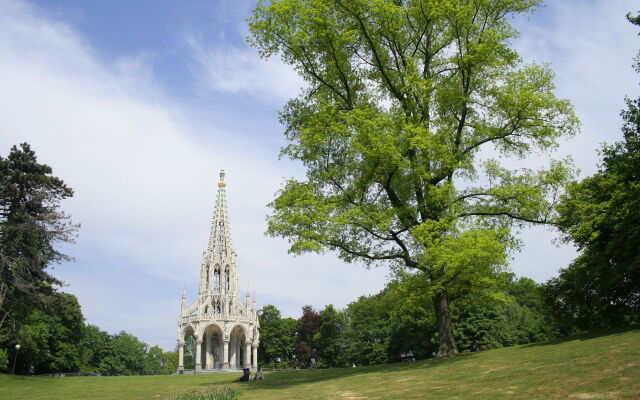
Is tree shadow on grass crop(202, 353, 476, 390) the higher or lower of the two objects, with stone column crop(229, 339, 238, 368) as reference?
lower

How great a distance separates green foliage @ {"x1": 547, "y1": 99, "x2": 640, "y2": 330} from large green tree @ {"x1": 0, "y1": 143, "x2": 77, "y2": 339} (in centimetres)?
2888

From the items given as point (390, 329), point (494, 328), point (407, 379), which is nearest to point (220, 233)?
point (390, 329)

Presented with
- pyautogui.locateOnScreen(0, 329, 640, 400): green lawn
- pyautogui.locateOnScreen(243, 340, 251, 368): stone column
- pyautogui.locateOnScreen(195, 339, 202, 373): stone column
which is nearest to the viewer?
pyautogui.locateOnScreen(0, 329, 640, 400): green lawn

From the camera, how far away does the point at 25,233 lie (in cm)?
3206

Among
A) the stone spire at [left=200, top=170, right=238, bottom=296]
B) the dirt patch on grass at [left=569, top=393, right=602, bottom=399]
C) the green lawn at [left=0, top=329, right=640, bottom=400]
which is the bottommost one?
the dirt patch on grass at [left=569, top=393, right=602, bottom=399]

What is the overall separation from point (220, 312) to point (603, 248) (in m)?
51.0

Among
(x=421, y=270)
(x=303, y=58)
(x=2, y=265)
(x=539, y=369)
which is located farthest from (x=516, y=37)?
(x=2, y=265)

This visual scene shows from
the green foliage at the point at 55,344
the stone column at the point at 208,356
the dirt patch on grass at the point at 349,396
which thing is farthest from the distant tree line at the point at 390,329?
the green foliage at the point at 55,344

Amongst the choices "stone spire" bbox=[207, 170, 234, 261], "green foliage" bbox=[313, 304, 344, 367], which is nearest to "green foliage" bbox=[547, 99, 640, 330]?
"stone spire" bbox=[207, 170, 234, 261]

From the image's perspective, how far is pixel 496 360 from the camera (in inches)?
610

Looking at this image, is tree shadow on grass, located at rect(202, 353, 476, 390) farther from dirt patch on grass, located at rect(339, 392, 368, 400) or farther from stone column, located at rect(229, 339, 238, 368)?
stone column, located at rect(229, 339, 238, 368)

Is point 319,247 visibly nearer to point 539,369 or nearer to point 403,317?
point 539,369

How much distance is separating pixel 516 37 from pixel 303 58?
29.6 ft

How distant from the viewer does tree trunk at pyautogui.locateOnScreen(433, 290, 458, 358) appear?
Answer: 810 inches
